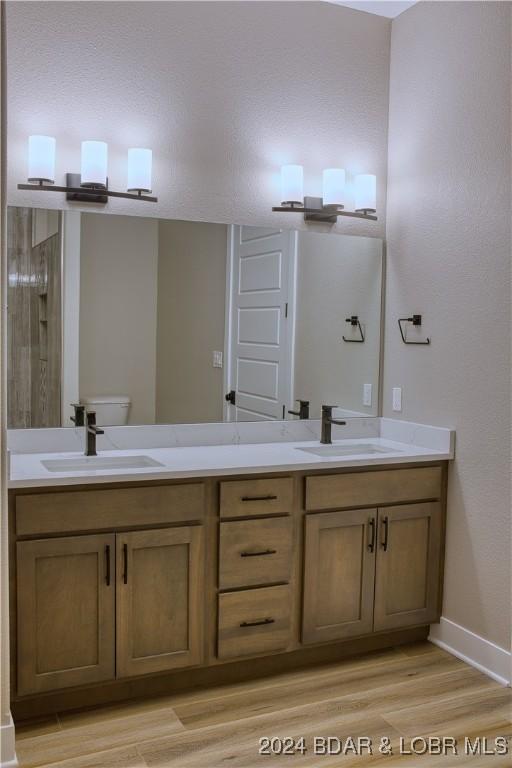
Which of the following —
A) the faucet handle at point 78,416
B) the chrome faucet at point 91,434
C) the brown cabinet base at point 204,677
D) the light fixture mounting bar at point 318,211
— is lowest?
the brown cabinet base at point 204,677

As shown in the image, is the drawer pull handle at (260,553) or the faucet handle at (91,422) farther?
the faucet handle at (91,422)

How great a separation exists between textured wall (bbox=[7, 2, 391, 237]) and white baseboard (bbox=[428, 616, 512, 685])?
1.84 metres

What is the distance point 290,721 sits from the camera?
2.48 metres

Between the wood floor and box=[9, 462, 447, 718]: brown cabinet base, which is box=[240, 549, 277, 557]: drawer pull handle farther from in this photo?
the wood floor

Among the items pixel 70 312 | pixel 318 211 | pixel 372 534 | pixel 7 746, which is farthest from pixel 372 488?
pixel 7 746

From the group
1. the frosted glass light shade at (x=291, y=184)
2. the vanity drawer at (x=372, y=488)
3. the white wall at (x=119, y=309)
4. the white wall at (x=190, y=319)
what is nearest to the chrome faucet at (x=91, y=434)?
the white wall at (x=119, y=309)

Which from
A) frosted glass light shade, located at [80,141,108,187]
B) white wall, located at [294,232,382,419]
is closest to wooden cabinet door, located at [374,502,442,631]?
white wall, located at [294,232,382,419]

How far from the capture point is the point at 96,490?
8.00 feet

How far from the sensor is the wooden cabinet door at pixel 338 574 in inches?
111

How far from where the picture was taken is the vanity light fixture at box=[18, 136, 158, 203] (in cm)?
270

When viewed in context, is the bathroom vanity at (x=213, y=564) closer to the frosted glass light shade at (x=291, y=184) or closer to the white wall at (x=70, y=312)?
the white wall at (x=70, y=312)

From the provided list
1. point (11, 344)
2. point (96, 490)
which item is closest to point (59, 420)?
point (11, 344)

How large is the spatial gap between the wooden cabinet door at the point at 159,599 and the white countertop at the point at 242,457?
0.22m

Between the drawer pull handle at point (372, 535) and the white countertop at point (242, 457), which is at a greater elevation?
the white countertop at point (242, 457)
